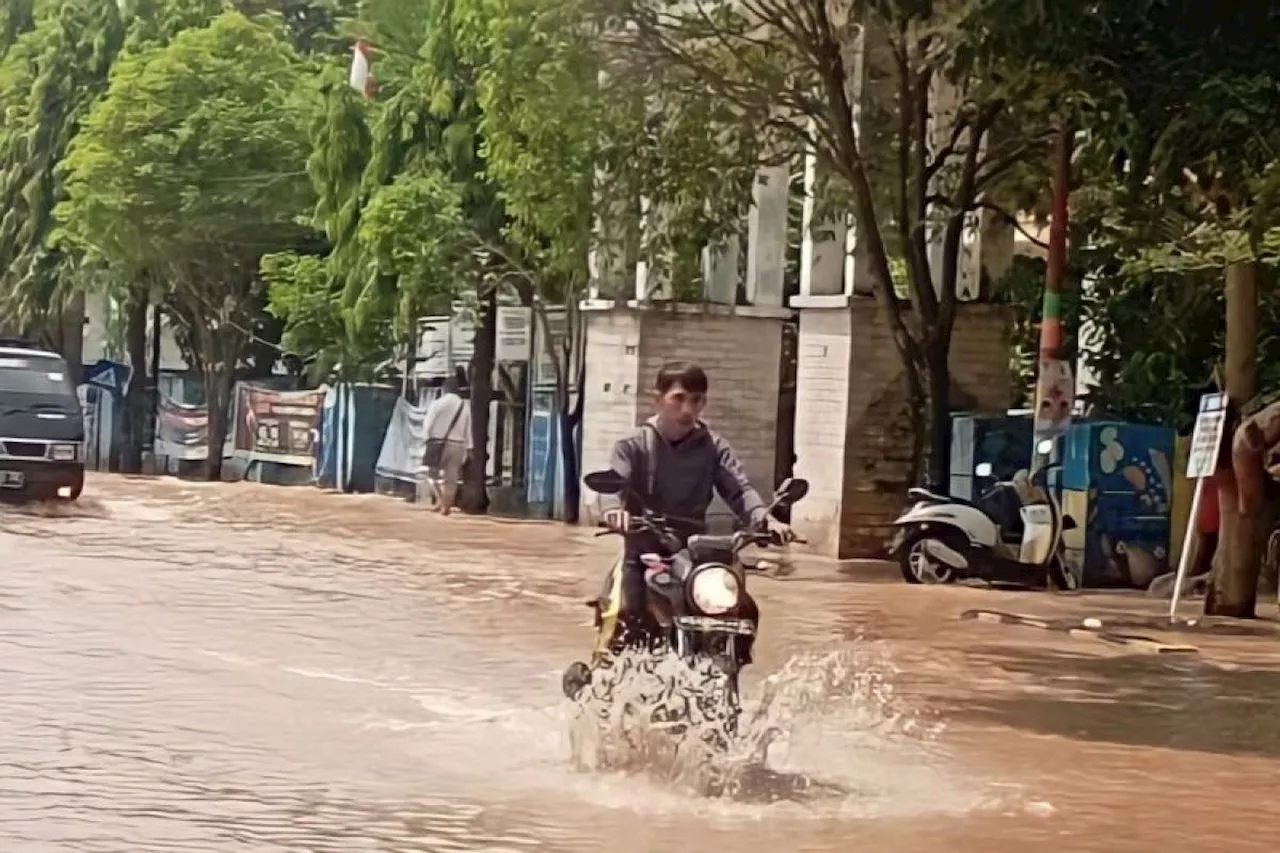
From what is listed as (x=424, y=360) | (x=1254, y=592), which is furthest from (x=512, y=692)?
(x=424, y=360)

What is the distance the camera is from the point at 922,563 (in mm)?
19797

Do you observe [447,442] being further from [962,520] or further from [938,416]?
[962,520]

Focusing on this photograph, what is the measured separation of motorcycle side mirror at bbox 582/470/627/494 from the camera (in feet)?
27.0

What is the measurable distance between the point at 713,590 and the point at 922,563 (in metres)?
11.9

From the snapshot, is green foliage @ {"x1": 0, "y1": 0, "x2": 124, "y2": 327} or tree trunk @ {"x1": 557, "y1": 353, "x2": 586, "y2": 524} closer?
tree trunk @ {"x1": 557, "y1": 353, "x2": 586, "y2": 524}

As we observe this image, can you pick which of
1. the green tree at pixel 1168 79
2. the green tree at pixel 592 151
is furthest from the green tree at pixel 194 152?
the green tree at pixel 1168 79

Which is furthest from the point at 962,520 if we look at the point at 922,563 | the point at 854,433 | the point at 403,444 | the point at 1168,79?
the point at 403,444

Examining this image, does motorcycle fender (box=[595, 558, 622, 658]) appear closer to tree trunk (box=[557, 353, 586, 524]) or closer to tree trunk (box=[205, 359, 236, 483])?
tree trunk (box=[557, 353, 586, 524])

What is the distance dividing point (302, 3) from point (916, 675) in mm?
30382

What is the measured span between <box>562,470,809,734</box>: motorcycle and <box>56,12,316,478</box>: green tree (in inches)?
1046

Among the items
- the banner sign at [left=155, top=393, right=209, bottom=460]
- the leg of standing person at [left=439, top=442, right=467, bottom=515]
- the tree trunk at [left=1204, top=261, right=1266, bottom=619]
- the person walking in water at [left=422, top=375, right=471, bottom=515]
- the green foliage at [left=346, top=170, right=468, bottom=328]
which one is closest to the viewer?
the tree trunk at [left=1204, top=261, right=1266, bottom=619]

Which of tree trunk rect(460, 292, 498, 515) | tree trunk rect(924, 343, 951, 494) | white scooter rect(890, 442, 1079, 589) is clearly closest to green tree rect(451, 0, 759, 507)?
tree trunk rect(924, 343, 951, 494)

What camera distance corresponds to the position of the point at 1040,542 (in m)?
19.5

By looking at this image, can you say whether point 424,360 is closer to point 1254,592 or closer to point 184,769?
point 1254,592
